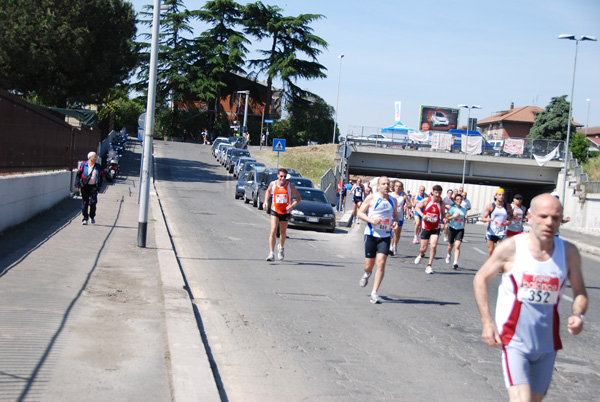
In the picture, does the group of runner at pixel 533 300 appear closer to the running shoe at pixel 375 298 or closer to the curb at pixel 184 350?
the curb at pixel 184 350

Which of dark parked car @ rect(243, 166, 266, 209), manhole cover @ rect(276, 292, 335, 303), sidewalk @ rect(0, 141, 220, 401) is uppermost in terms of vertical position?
dark parked car @ rect(243, 166, 266, 209)

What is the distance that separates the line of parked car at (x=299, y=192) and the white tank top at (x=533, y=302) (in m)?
10.8

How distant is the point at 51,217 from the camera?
16672 millimetres

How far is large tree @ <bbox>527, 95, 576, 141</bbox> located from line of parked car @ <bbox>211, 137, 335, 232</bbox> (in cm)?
4374

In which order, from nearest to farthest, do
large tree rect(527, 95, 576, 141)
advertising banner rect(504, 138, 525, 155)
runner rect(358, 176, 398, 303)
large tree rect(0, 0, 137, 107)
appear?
runner rect(358, 176, 398, 303) < large tree rect(0, 0, 137, 107) < advertising banner rect(504, 138, 525, 155) < large tree rect(527, 95, 576, 141)

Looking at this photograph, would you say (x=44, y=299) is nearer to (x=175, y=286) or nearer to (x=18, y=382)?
(x=175, y=286)

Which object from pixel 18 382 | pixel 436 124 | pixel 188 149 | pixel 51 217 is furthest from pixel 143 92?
pixel 18 382

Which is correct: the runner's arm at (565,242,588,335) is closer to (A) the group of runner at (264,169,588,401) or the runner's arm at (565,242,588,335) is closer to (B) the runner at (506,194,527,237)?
(A) the group of runner at (264,169,588,401)

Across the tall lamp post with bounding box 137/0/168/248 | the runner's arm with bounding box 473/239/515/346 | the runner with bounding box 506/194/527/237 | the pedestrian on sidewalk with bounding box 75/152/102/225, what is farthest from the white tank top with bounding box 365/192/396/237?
the pedestrian on sidewalk with bounding box 75/152/102/225

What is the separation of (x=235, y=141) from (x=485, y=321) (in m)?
58.2

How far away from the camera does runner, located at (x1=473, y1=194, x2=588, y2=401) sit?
161 inches

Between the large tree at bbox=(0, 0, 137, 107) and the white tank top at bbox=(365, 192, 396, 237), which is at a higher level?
the large tree at bbox=(0, 0, 137, 107)

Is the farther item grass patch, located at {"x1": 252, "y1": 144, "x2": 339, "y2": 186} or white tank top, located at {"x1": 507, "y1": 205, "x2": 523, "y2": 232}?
grass patch, located at {"x1": 252, "y1": 144, "x2": 339, "y2": 186}

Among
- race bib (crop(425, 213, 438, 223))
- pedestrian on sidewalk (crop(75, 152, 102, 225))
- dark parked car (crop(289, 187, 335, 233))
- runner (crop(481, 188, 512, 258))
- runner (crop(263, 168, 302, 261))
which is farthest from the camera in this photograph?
dark parked car (crop(289, 187, 335, 233))
